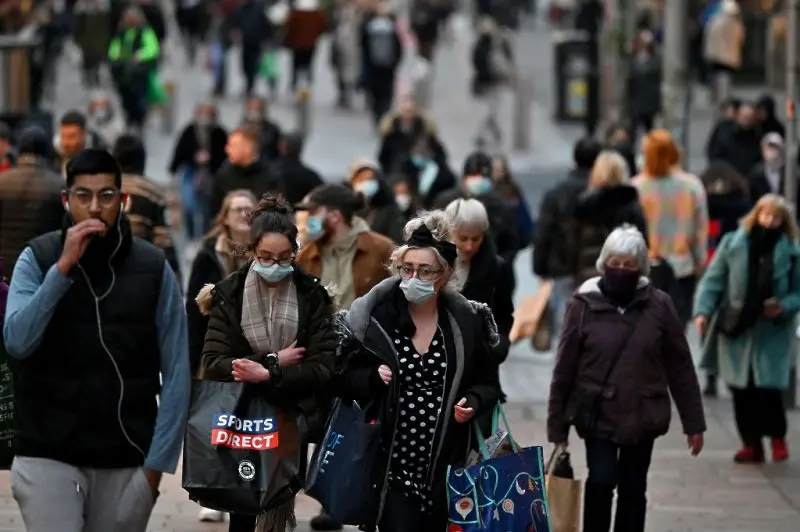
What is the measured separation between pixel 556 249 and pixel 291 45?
61.2 ft

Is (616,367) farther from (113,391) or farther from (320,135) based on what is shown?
(320,135)

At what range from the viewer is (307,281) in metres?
7.66

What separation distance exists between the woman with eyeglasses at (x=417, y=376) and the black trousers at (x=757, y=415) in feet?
15.1

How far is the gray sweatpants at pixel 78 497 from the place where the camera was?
6980mm

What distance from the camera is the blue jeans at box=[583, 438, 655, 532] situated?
29.5 feet

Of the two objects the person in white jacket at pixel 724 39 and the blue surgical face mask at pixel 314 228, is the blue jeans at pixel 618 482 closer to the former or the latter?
the blue surgical face mask at pixel 314 228

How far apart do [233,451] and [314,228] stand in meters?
3.07

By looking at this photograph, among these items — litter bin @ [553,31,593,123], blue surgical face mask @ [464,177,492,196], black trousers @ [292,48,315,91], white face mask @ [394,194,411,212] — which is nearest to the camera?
blue surgical face mask @ [464,177,492,196]

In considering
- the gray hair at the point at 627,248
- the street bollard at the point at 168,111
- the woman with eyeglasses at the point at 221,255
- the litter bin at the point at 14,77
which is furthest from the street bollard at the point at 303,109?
the gray hair at the point at 627,248

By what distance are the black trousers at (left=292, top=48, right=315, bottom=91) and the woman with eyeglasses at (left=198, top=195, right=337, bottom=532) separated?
2467 cm

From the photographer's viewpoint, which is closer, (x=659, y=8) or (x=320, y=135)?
(x=320, y=135)

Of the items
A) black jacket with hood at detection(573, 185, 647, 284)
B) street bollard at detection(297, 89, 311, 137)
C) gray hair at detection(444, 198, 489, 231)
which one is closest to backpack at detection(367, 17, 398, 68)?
street bollard at detection(297, 89, 311, 137)

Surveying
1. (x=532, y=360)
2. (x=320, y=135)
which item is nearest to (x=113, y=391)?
(x=532, y=360)

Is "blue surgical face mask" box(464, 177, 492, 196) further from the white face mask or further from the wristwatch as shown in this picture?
the wristwatch
